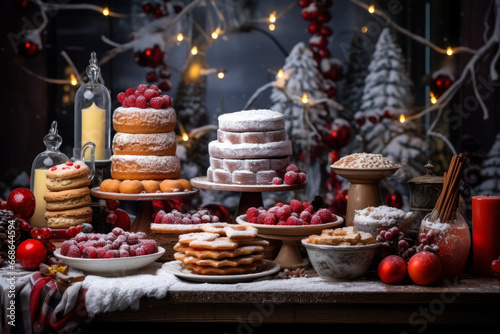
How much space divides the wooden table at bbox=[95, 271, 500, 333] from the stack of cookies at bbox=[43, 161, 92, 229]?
685mm

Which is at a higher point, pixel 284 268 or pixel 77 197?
pixel 77 197

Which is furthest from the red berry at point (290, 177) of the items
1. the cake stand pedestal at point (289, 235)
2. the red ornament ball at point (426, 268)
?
the red ornament ball at point (426, 268)

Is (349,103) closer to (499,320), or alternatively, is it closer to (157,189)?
(157,189)

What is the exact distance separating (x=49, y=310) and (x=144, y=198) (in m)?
0.75

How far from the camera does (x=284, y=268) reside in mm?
2760

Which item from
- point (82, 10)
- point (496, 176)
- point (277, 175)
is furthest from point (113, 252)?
point (496, 176)

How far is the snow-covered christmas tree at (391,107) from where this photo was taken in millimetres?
4777

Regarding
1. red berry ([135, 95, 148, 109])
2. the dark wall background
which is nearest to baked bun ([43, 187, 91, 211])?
red berry ([135, 95, 148, 109])

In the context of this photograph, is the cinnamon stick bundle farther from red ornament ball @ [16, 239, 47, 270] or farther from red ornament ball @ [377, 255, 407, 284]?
red ornament ball @ [16, 239, 47, 270]

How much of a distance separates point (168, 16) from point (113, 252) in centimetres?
271

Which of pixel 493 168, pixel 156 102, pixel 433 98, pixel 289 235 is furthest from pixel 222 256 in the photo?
pixel 493 168

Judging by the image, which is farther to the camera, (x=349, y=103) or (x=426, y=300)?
(x=349, y=103)

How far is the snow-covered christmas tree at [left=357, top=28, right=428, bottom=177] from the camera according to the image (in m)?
4.78

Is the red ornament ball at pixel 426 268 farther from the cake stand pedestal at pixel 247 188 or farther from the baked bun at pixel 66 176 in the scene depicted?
the baked bun at pixel 66 176
